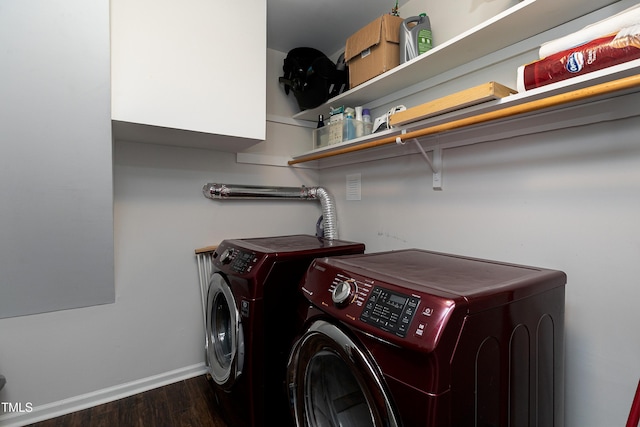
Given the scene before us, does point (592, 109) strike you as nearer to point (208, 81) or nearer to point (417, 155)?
point (417, 155)

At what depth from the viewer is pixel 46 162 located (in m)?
1.21

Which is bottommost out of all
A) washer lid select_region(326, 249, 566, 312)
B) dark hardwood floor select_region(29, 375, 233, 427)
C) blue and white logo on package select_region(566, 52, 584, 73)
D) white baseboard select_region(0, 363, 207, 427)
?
dark hardwood floor select_region(29, 375, 233, 427)

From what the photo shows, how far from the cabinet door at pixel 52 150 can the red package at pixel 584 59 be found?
1.62 m

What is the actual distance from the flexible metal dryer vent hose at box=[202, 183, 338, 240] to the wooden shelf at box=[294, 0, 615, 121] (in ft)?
2.64

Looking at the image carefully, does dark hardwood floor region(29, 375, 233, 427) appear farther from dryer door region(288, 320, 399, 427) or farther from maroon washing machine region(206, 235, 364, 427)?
dryer door region(288, 320, 399, 427)

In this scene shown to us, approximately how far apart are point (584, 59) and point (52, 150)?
187 centimetres

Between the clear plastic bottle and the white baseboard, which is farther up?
the clear plastic bottle

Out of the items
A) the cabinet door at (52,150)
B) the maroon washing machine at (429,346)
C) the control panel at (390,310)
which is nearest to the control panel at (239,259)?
the maroon washing machine at (429,346)

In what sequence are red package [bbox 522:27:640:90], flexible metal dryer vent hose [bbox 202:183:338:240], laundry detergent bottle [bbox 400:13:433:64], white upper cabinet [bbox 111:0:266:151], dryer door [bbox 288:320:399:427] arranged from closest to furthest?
red package [bbox 522:27:640:90]
dryer door [bbox 288:320:399:427]
white upper cabinet [bbox 111:0:266:151]
laundry detergent bottle [bbox 400:13:433:64]
flexible metal dryer vent hose [bbox 202:183:338:240]

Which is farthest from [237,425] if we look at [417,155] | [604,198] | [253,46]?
[253,46]

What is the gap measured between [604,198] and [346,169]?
150 cm

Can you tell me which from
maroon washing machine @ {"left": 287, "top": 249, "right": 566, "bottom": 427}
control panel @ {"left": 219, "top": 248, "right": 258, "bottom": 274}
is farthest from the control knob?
control panel @ {"left": 219, "top": 248, "right": 258, "bottom": 274}

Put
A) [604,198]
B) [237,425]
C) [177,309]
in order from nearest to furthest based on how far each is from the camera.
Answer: [604,198], [237,425], [177,309]

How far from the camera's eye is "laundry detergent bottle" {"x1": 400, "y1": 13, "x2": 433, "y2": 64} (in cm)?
150
